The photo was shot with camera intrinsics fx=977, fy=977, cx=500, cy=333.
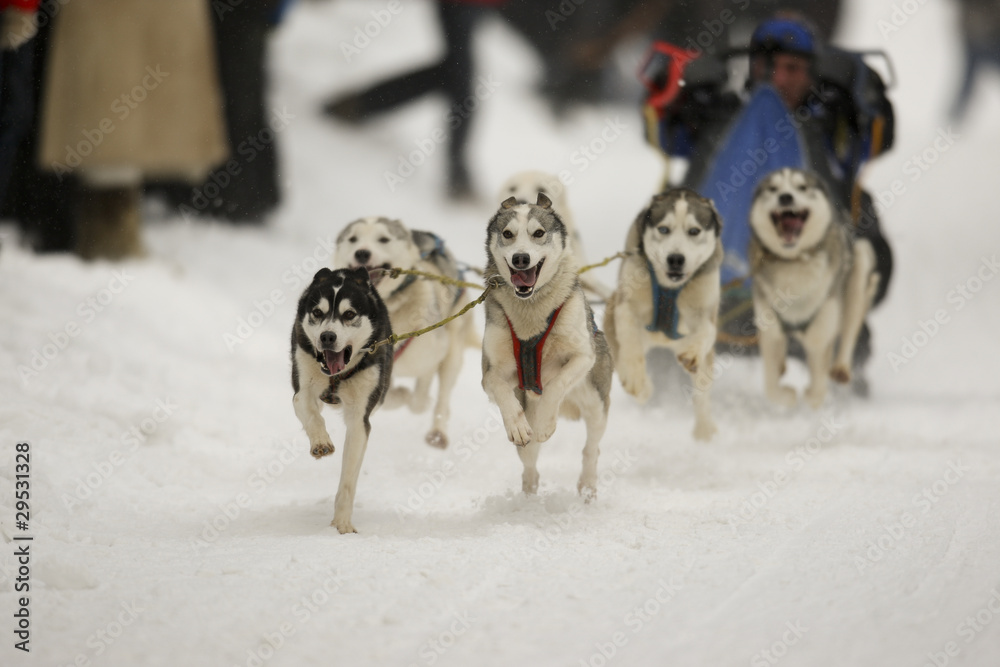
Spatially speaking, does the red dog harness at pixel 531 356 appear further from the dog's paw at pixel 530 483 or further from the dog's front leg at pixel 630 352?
the dog's front leg at pixel 630 352

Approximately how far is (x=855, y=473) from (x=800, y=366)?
276 centimetres

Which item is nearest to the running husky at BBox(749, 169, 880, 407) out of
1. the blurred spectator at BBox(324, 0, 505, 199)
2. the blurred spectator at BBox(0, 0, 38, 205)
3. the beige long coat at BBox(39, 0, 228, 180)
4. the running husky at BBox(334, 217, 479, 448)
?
the running husky at BBox(334, 217, 479, 448)

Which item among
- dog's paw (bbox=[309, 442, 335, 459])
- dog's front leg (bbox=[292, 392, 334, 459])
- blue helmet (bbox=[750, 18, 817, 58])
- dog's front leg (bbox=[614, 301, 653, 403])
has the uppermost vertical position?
blue helmet (bbox=[750, 18, 817, 58])

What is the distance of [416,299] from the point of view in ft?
16.8

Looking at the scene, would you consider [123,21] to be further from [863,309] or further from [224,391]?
[863,309]

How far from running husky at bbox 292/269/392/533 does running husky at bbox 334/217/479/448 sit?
23.7 inches

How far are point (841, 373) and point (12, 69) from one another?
6151mm

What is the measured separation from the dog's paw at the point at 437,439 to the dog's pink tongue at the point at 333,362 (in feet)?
4.99

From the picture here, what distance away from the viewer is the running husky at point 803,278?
541cm

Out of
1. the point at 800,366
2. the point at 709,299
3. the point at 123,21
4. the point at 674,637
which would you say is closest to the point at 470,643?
the point at 674,637

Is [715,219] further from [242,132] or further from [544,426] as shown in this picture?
[242,132]

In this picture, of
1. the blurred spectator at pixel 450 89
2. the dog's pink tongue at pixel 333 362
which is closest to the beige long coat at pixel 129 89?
the blurred spectator at pixel 450 89

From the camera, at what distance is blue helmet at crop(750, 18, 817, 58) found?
6.58 metres

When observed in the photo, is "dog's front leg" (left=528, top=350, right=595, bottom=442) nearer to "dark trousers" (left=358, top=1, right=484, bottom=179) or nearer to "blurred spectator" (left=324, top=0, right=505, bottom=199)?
"blurred spectator" (left=324, top=0, right=505, bottom=199)
